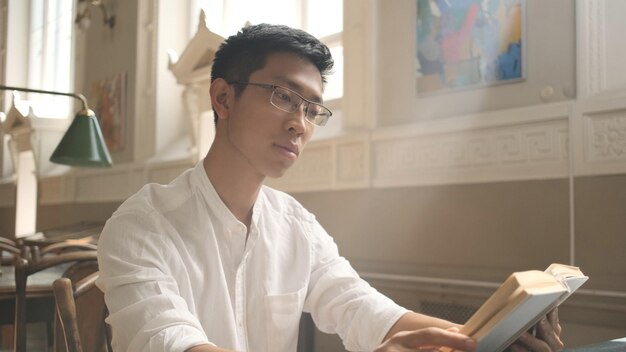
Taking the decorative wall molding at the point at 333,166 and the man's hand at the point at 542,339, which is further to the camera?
the decorative wall molding at the point at 333,166

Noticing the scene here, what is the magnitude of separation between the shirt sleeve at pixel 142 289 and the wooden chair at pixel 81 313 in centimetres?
14

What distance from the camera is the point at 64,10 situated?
33.6ft

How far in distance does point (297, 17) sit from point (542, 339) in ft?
16.2

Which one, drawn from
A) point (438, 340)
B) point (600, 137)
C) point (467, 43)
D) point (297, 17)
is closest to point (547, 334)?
point (438, 340)

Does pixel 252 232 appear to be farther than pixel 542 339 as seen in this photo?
Yes

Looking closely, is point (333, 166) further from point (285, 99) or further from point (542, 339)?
point (542, 339)

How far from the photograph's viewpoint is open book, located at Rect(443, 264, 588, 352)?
89 cm

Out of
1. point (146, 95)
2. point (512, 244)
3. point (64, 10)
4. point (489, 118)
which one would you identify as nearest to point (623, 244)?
point (512, 244)

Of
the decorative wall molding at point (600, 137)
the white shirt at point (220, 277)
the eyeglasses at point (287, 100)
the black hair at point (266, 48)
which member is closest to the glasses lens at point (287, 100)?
the eyeglasses at point (287, 100)

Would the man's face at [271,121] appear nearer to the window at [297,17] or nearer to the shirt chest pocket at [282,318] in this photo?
the shirt chest pocket at [282,318]

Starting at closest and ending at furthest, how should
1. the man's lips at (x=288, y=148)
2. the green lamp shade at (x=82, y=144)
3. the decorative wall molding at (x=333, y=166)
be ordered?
the man's lips at (x=288, y=148), the green lamp shade at (x=82, y=144), the decorative wall molding at (x=333, y=166)

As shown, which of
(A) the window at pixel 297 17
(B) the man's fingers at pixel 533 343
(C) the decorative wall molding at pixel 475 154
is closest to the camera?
(B) the man's fingers at pixel 533 343

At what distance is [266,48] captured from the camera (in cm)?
180

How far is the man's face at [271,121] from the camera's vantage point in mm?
1699
